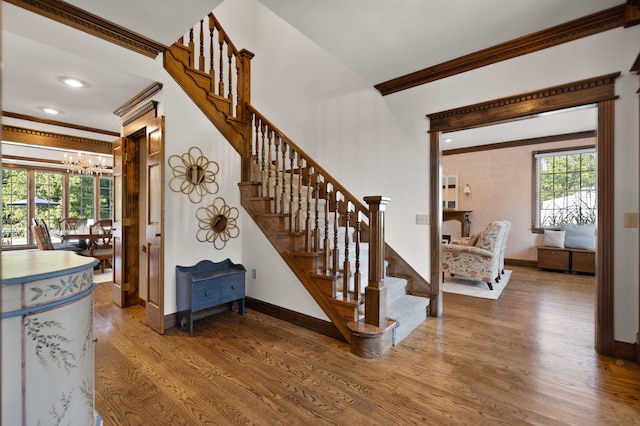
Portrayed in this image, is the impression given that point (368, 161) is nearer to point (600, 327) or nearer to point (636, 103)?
point (636, 103)

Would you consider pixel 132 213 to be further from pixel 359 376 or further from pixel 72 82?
pixel 359 376

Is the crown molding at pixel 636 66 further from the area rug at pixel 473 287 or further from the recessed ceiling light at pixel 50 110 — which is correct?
the recessed ceiling light at pixel 50 110

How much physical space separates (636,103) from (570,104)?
430 millimetres

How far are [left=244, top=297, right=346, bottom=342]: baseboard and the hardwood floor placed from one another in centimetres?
7

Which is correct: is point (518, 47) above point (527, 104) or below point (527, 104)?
above

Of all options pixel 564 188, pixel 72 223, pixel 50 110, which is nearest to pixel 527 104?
pixel 564 188

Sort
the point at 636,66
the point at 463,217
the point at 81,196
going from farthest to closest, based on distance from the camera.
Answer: the point at 81,196 → the point at 463,217 → the point at 636,66

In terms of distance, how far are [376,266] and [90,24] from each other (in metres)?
3.09

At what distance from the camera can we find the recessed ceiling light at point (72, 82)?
9.77ft

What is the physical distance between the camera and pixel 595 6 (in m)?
2.52

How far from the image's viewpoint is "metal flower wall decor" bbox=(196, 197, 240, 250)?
137 inches

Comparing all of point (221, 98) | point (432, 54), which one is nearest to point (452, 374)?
point (432, 54)

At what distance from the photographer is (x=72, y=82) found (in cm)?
305

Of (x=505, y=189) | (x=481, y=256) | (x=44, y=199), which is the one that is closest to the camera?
(x=481, y=256)
